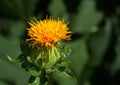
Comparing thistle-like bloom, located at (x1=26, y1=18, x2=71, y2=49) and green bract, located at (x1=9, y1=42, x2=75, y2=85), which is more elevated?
thistle-like bloom, located at (x1=26, y1=18, x2=71, y2=49)

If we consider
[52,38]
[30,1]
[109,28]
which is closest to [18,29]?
[30,1]

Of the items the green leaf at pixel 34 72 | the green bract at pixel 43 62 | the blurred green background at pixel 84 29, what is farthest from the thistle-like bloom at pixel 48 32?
the blurred green background at pixel 84 29

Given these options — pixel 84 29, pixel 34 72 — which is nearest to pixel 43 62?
pixel 34 72

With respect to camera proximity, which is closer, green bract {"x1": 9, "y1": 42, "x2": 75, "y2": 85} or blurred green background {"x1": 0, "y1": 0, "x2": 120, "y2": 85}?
green bract {"x1": 9, "y1": 42, "x2": 75, "y2": 85}

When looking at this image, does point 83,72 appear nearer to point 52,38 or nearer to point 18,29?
point 18,29

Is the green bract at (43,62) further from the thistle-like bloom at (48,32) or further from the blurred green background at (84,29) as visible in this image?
the blurred green background at (84,29)

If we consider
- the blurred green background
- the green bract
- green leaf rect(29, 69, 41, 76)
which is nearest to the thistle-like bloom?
the green bract

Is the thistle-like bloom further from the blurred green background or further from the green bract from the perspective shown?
the blurred green background
